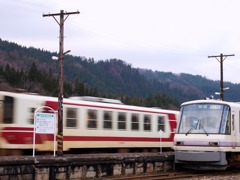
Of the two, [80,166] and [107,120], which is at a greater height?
[107,120]

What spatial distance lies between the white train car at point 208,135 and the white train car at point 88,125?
571cm

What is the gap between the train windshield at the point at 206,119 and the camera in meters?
16.9

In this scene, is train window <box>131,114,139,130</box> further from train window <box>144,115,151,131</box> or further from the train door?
the train door

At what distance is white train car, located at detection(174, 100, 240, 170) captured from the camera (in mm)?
16531

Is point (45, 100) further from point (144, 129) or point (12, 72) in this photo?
point (12, 72)

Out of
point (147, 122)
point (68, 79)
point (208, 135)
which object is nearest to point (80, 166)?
point (208, 135)

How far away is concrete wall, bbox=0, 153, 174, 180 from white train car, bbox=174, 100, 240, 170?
4.14 feet

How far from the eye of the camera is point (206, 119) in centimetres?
1722

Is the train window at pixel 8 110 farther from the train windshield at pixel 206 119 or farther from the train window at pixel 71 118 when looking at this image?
the train windshield at pixel 206 119

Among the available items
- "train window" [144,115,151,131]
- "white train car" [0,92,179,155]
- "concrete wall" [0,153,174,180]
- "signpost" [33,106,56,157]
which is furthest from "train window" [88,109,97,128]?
"signpost" [33,106,56,157]

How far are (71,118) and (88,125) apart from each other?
103 cm

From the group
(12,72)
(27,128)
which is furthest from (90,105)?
(12,72)

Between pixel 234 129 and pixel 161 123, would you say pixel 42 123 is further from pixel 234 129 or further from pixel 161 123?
pixel 161 123

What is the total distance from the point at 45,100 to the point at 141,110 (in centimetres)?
688
